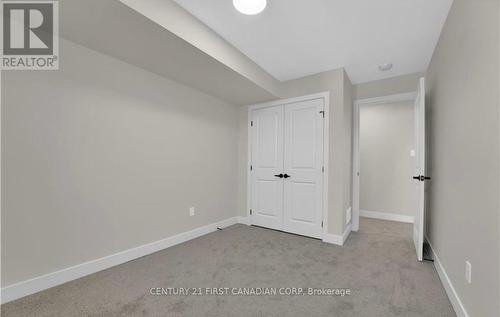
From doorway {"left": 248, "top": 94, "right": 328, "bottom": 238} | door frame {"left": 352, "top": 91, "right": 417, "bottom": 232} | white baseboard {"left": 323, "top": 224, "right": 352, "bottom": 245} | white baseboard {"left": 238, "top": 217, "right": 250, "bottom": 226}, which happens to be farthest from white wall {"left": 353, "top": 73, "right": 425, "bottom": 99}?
white baseboard {"left": 238, "top": 217, "right": 250, "bottom": 226}

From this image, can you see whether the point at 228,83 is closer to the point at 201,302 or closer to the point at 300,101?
the point at 300,101

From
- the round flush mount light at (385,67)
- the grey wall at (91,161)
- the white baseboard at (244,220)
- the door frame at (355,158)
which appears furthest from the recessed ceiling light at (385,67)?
the white baseboard at (244,220)

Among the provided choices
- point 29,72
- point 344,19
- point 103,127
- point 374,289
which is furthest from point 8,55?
point 374,289

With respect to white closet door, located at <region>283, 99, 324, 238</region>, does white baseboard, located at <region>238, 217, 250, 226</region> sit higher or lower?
lower

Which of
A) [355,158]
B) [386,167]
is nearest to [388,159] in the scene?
[386,167]

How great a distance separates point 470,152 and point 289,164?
2177 millimetres

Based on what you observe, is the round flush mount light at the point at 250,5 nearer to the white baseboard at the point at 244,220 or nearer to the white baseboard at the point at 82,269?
the white baseboard at the point at 82,269

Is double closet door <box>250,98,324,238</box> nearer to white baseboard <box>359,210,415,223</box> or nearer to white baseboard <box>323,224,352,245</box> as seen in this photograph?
white baseboard <box>323,224,352,245</box>

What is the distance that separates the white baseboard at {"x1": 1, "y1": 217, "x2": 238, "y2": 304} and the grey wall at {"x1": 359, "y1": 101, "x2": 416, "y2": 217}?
3.70 meters

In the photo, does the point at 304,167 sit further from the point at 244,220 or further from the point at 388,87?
the point at 388,87

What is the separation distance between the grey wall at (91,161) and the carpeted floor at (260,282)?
33cm

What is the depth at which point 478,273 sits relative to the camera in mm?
1269

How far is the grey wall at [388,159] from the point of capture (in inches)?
164

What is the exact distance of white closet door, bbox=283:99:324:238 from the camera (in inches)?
124
